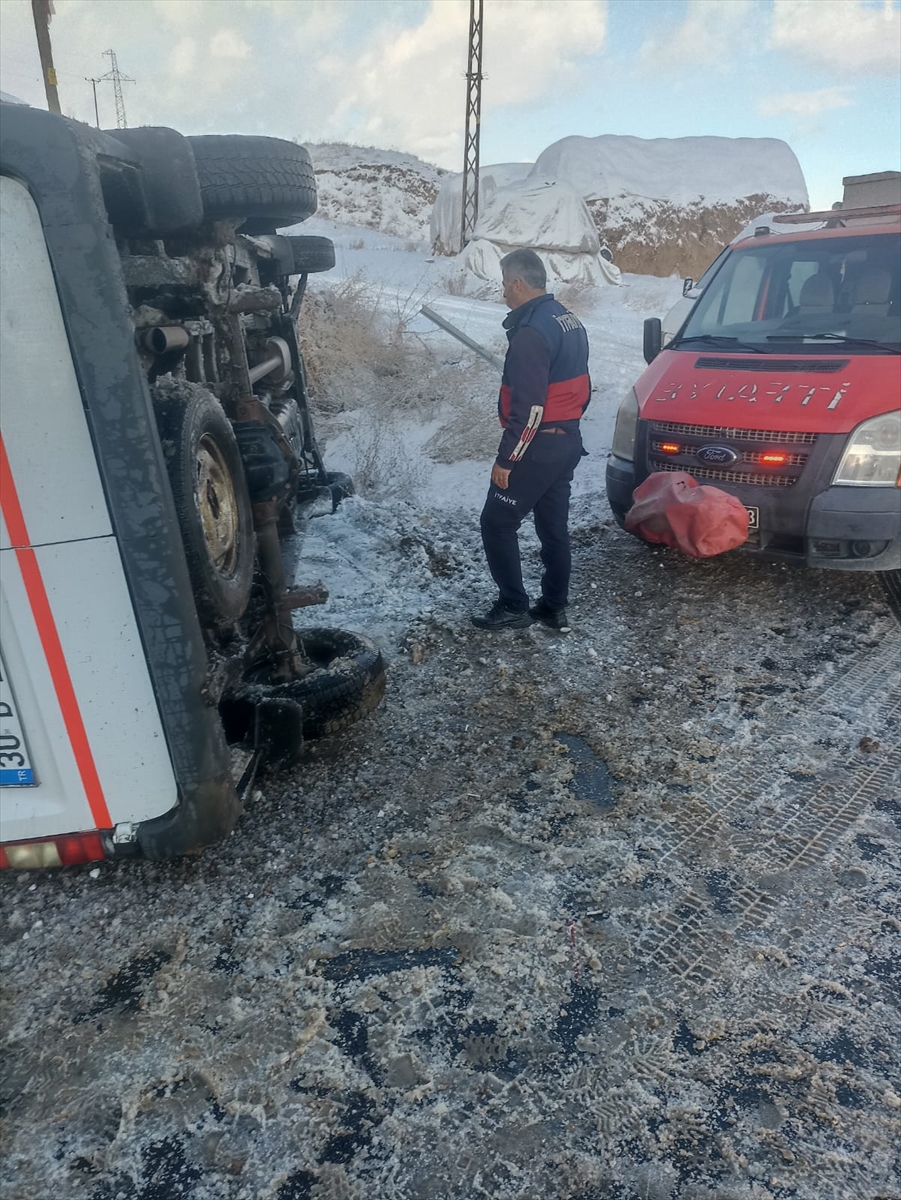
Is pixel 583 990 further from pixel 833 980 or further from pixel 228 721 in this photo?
pixel 228 721

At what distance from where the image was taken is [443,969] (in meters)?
2.26

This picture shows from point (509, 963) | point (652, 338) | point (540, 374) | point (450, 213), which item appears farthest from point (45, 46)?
point (450, 213)

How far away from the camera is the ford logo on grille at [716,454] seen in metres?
4.52

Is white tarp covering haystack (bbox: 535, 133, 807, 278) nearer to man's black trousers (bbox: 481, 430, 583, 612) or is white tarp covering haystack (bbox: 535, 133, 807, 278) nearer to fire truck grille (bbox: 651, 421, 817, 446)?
fire truck grille (bbox: 651, 421, 817, 446)

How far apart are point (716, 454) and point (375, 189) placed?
4902cm

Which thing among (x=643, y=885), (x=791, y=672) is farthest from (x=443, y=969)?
(x=791, y=672)

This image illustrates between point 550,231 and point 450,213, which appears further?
point 450,213

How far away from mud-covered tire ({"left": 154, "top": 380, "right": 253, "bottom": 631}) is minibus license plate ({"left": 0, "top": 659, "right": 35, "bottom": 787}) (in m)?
0.56

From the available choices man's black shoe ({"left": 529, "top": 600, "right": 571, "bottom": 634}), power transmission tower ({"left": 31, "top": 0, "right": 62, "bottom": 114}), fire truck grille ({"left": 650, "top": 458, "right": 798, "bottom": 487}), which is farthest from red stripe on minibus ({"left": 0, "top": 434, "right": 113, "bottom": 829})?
power transmission tower ({"left": 31, "top": 0, "right": 62, "bottom": 114})

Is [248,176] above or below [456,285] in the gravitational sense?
above

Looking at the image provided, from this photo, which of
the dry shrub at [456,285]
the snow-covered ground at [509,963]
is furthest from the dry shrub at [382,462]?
the dry shrub at [456,285]

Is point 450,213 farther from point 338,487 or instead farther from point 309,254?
point 338,487

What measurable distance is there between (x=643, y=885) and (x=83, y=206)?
2.46 m

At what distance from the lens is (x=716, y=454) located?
457 cm
